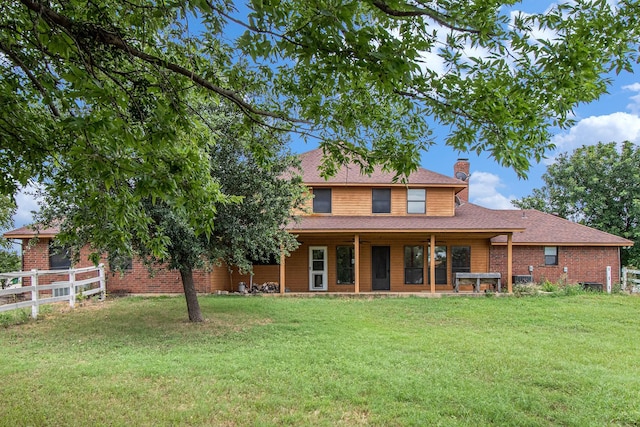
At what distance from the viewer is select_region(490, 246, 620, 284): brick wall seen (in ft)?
62.5

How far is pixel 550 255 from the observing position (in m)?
A: 19.2

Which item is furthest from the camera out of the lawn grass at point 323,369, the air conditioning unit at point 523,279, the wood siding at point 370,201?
the air conditioning unit at point 523,279

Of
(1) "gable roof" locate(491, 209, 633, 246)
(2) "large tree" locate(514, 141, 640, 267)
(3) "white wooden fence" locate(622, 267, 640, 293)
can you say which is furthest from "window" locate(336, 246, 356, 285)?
(2) "large tree" locate(514, 141, 640, 267)

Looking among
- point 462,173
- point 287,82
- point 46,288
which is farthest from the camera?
point 462,173

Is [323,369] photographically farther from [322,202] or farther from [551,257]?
[551,257]

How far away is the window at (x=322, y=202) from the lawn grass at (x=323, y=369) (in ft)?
23.3

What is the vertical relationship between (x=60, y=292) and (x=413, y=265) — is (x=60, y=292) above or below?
below

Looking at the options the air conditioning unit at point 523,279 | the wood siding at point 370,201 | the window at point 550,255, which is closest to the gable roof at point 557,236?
the window at point 550,255

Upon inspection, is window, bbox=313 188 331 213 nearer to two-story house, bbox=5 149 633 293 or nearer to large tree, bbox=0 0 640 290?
two-story house, bbox=5 149 633 293

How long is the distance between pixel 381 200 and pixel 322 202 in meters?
2.52

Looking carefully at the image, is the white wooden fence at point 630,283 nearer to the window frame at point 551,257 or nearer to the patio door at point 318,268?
the window frame at point 551,257

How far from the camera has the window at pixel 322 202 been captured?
58.6 feet

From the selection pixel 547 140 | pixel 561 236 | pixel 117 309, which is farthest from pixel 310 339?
pixel 561 236

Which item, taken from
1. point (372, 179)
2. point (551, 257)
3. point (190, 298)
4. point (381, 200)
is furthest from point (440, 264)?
point (190, 298)
